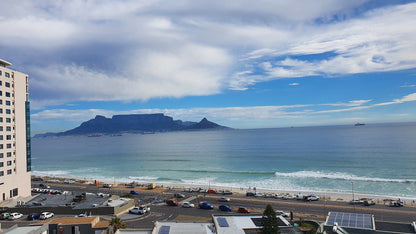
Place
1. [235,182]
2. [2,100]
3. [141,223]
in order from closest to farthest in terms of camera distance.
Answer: [141,223] < [2,100] < [235,182]

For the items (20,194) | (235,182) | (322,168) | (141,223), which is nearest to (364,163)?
A: (322,168)

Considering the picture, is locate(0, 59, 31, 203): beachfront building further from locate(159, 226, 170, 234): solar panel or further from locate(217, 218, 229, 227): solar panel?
locate(217, 218, 229, 227): solar panel

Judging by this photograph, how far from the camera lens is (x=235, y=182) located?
6669 centimetres

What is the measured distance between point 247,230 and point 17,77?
4037 cm

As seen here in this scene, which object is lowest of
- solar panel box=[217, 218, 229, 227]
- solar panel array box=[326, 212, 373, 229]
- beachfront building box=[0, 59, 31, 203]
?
solar panel box=[217, 218, 229, 227]

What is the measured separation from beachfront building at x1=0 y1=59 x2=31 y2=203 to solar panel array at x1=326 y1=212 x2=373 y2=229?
41108 mm

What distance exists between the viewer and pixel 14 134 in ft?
135

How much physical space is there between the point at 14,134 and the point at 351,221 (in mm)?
44503

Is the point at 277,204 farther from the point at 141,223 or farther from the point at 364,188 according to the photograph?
the point at 364,188

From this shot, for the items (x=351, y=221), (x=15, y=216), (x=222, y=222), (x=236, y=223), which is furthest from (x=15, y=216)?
(x=351, y=221)

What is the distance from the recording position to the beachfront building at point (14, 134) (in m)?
38.7

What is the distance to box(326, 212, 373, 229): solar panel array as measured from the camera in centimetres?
1846

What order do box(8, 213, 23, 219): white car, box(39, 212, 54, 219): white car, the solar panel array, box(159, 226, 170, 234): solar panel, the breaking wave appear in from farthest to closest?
1. the breaking wave
2. box(8, 213, 23, 219): white car
3. box(39, 212, 54, 219): white car
4. box(159, 226, 170, 234): solar panel
5. the solar panel array

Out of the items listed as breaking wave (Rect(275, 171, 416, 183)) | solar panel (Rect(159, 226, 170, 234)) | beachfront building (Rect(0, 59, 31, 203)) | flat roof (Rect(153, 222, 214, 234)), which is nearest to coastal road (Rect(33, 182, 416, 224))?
flat roof (Rect(153, 222, 214, 234))
